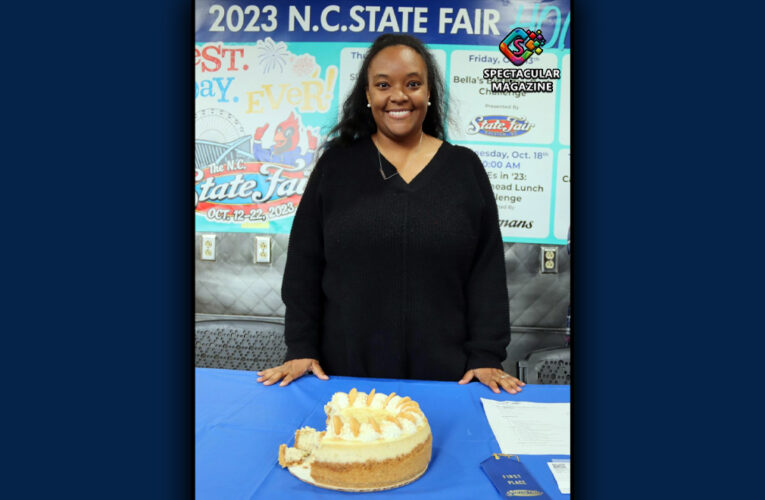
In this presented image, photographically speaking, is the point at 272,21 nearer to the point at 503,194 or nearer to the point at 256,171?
the point at 256,171

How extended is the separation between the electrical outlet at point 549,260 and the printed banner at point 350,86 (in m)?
0.03

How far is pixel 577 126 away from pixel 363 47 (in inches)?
22.9

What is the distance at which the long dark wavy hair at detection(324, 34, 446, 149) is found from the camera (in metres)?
1.36

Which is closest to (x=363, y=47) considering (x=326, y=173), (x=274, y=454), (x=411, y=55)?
(x=411, y=55)

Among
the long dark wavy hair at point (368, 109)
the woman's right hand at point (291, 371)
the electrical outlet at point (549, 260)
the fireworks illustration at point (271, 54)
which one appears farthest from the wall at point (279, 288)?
the fireworks illustration at point (271, 54)

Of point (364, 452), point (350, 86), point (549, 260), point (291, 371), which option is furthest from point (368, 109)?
point (364, 452)

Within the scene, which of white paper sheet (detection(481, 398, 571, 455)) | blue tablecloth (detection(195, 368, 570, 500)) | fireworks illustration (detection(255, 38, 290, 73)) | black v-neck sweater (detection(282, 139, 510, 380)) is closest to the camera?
blue tablecloth (detection(195, 368, 570, 500))

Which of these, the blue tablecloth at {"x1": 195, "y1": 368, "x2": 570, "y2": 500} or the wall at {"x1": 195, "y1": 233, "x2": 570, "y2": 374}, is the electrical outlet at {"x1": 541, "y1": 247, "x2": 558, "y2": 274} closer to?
the wall at {"x1": 195, "y1": 233, "x2": 570, "y2": 374}

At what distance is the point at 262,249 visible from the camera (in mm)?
1541

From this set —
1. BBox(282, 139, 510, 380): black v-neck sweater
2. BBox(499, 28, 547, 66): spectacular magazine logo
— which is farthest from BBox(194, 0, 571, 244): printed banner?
BBox(282, 139, 510, 380): black v-neck sweater

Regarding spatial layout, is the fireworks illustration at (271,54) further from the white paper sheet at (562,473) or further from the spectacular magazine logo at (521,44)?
the white paper sheet at (562,473)

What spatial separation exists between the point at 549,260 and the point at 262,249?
32.8 inches

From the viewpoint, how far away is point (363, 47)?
53.8 inches

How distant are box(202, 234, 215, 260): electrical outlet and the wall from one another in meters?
0.02
